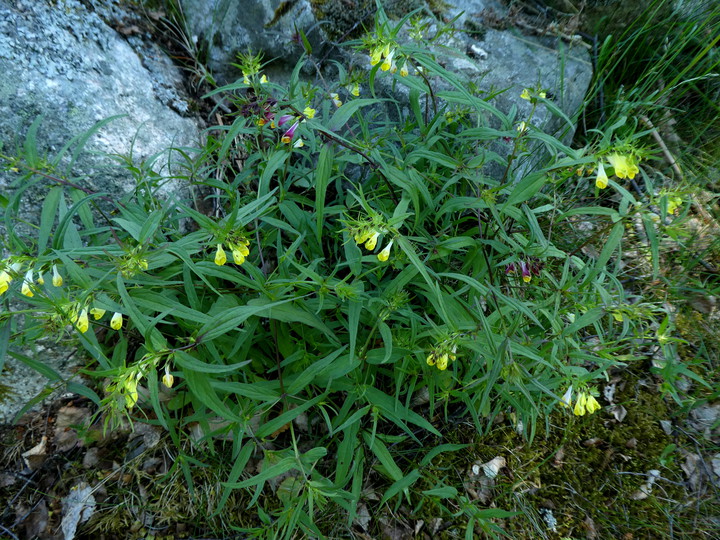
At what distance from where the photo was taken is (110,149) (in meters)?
2.58

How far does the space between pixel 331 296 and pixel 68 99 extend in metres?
1.88

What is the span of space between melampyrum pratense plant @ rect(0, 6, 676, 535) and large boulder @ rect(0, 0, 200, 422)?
21 centimetres

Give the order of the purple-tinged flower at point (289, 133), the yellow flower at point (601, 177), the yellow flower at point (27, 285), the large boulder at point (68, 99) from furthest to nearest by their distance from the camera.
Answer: the large boulder at point (68, 99) < the purple-tinged flower at point (289, 133) < the yellow flower at point (601, 177) < the yellow flower at point (27, 285)

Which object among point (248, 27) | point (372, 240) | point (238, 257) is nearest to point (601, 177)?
point (372, 240)

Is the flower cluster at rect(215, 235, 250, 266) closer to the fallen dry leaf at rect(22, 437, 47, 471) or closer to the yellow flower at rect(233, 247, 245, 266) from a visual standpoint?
the yellow flower at rect(233, 247, 245, 266)

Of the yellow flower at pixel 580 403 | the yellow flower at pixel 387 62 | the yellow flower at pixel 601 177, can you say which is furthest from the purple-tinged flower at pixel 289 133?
the yellow flower at pixel 580 403

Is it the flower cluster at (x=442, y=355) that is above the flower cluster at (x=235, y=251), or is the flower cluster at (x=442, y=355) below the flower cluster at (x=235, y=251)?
below

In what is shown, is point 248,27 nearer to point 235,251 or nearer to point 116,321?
point 235,251

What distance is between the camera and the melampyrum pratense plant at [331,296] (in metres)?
1.64

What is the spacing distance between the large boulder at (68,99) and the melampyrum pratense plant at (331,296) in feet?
0.70

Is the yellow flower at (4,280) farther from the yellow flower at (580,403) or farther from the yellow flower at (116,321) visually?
the yellow flower at (580,403)

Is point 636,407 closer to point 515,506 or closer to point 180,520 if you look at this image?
point 515,506

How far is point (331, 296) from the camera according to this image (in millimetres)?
2031

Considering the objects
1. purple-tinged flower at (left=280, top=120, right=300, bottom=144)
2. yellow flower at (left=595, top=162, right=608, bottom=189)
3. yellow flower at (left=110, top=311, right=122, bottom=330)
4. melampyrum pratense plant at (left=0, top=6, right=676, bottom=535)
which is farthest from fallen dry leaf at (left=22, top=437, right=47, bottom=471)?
yellow flower at (left=595, top=162, right=608, bottom=189)
